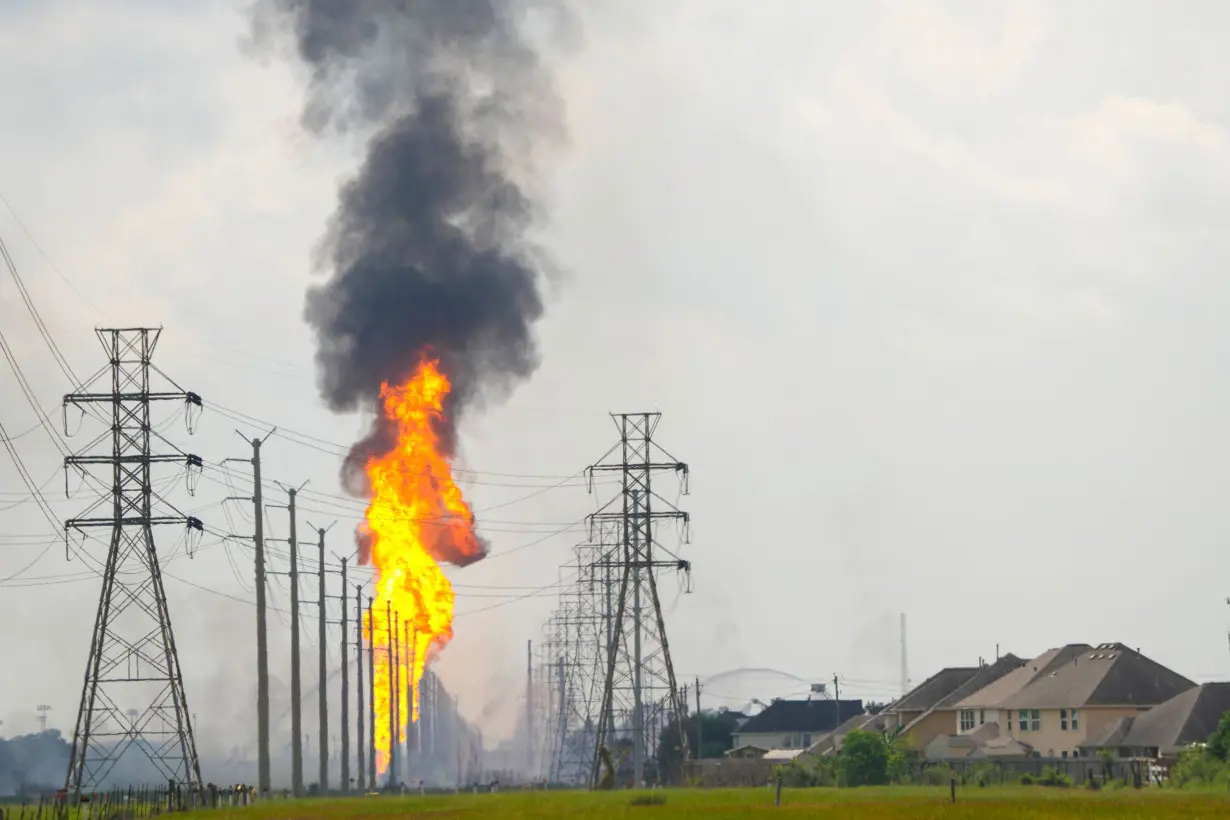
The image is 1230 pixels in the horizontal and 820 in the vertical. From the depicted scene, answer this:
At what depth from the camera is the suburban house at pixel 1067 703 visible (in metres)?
128

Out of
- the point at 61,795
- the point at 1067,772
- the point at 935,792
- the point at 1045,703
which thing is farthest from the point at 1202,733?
the point at 61,795

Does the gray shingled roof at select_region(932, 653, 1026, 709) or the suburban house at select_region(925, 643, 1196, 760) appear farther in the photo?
the gray shingled roof at select_region(932, 653, 1026, 709)

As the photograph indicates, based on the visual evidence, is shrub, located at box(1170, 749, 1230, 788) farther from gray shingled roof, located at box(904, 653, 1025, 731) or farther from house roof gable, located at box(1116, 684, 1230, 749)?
gray shingled roof, located at box(904, 653, 1025, 731)

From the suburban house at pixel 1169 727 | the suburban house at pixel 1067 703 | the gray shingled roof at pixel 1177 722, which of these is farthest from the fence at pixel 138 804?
the suburban house at pixel 1067 703

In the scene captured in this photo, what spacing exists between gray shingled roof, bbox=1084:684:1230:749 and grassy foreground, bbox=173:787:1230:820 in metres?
32.4

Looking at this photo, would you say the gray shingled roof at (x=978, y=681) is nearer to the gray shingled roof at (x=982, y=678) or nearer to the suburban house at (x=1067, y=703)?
the gray shingled roof at (x=982, y=678)

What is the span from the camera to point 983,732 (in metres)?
140

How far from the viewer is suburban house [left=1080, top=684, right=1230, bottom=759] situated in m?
115

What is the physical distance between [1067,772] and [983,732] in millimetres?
28940

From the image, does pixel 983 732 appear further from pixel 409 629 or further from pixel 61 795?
pixel 61 795

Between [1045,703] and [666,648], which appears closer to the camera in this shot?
[666,648]

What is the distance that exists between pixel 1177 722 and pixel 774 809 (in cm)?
6041

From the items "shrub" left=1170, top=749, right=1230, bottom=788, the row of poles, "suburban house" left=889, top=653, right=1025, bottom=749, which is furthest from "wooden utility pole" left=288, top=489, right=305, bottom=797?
"suburban house" left=889, top=653, right=1025, bottom=749

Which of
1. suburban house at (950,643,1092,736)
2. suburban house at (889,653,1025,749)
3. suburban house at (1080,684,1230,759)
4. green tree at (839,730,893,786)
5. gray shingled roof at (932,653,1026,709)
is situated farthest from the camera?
gray shingled roof at (932,653,1026,709)
